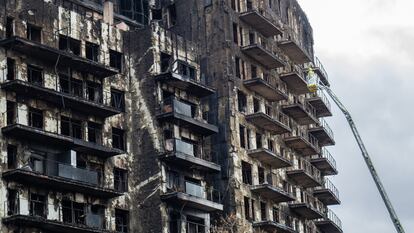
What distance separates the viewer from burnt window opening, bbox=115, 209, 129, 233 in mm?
79250

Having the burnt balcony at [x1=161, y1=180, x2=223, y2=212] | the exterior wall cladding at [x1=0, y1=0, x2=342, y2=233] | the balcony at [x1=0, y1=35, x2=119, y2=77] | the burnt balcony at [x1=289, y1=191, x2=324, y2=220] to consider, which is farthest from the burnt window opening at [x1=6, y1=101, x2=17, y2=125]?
the burnt balcony at [x1=289, y1=191, x2=324, y2=220]

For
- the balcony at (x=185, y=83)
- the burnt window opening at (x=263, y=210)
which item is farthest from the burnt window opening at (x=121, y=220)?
the burnt window opening at (x=263, y=210)

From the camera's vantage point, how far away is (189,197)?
266ft

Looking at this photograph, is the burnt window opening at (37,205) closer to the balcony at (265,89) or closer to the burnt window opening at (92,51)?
the burnt window opening at (92,51)

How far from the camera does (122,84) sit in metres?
83.8

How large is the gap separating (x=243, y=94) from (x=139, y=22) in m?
12.3

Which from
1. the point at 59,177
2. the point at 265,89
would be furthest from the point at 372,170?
the point at 265,89

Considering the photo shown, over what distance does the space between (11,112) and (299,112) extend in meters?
38.4

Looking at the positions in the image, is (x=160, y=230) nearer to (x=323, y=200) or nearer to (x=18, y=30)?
(x=18, y=30)

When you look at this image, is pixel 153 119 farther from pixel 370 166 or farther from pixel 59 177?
pixel 370 166

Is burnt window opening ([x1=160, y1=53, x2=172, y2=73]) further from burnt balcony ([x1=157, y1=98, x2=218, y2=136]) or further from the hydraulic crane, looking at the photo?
the hydraulic crane

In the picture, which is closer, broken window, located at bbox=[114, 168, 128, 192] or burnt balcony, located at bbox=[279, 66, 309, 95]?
broken window, located at bbox=[114, 168, 128, 192]

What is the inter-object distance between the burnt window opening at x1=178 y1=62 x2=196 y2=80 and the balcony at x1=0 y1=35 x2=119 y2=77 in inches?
335

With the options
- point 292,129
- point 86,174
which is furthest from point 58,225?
point 292,129
